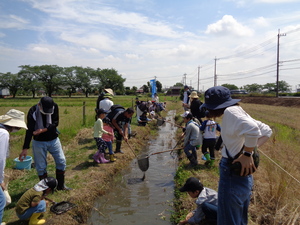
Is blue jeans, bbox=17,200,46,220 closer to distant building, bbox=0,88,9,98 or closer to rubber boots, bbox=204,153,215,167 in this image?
rubber boots, bbox=204,153,215,167

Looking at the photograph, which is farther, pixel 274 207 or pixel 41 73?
pixel 41 73

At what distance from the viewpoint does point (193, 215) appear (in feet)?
11.1

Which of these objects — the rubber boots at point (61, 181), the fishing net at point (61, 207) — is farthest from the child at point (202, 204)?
the rubber boots at point (61, 181)

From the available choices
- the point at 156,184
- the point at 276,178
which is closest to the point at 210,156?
the point at 156,184

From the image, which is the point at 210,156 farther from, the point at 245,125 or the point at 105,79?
the point at 105,79

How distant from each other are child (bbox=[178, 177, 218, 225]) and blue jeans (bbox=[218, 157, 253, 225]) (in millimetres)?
1121

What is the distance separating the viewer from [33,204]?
3227 mm

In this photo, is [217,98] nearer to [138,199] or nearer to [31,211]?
[31,211]

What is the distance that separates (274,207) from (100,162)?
4.31 meters

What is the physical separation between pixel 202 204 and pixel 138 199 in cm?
200

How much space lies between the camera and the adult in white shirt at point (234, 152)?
185cm

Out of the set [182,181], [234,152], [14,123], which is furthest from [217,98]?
[182,181]

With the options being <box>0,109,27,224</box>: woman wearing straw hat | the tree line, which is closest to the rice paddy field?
<box>0,109,27,224</box>: woman wearing straw hat

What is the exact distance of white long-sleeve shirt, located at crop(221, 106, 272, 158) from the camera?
5.86ft
